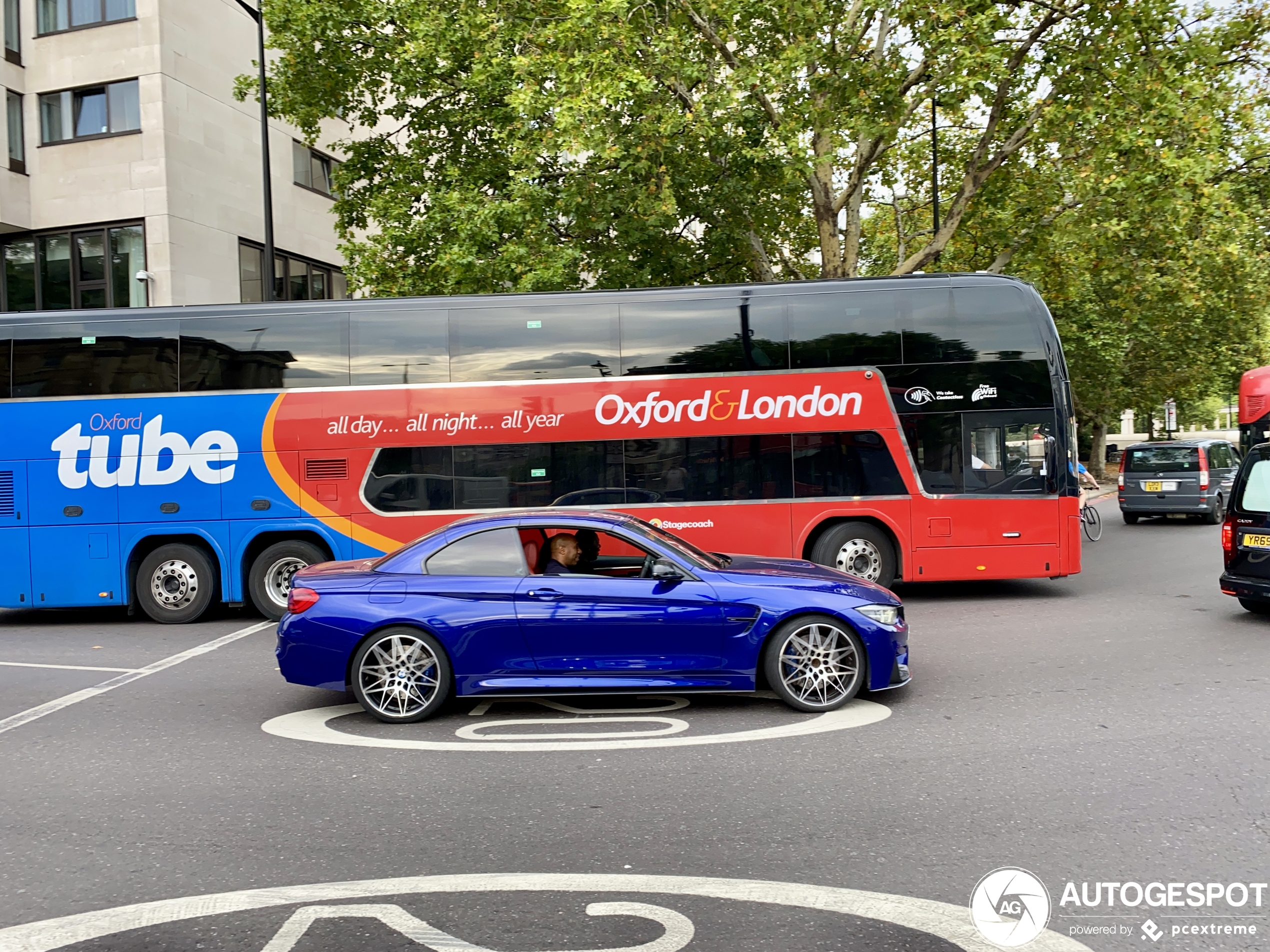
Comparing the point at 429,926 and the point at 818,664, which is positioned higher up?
the point at 818,664

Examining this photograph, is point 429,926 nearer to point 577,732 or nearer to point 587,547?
point 577,732

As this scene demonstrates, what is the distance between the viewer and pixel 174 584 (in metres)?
12.3

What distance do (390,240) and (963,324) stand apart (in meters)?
11.3

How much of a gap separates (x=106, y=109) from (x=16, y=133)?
2.32 meters

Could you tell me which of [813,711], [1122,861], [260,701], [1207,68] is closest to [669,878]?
[1122,861]

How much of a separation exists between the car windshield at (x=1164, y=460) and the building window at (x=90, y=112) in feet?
77.0

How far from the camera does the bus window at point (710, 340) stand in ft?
39.5

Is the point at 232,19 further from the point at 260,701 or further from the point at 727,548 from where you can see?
the point at 260,701

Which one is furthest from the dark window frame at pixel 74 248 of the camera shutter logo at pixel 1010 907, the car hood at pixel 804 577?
the camera shutter logo at pixel 1010 907

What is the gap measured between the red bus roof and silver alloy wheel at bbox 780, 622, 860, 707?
25020 millimetres

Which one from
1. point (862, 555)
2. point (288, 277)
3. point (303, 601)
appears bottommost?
point (862, 555)

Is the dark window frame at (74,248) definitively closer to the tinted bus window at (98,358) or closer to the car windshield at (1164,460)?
the tinted bus window at (98,358)

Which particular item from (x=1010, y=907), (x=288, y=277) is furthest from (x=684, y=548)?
(x=288, y=277)

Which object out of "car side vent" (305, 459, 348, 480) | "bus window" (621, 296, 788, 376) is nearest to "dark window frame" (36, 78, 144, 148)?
"car side vent" (305, 459, 348, 480)
